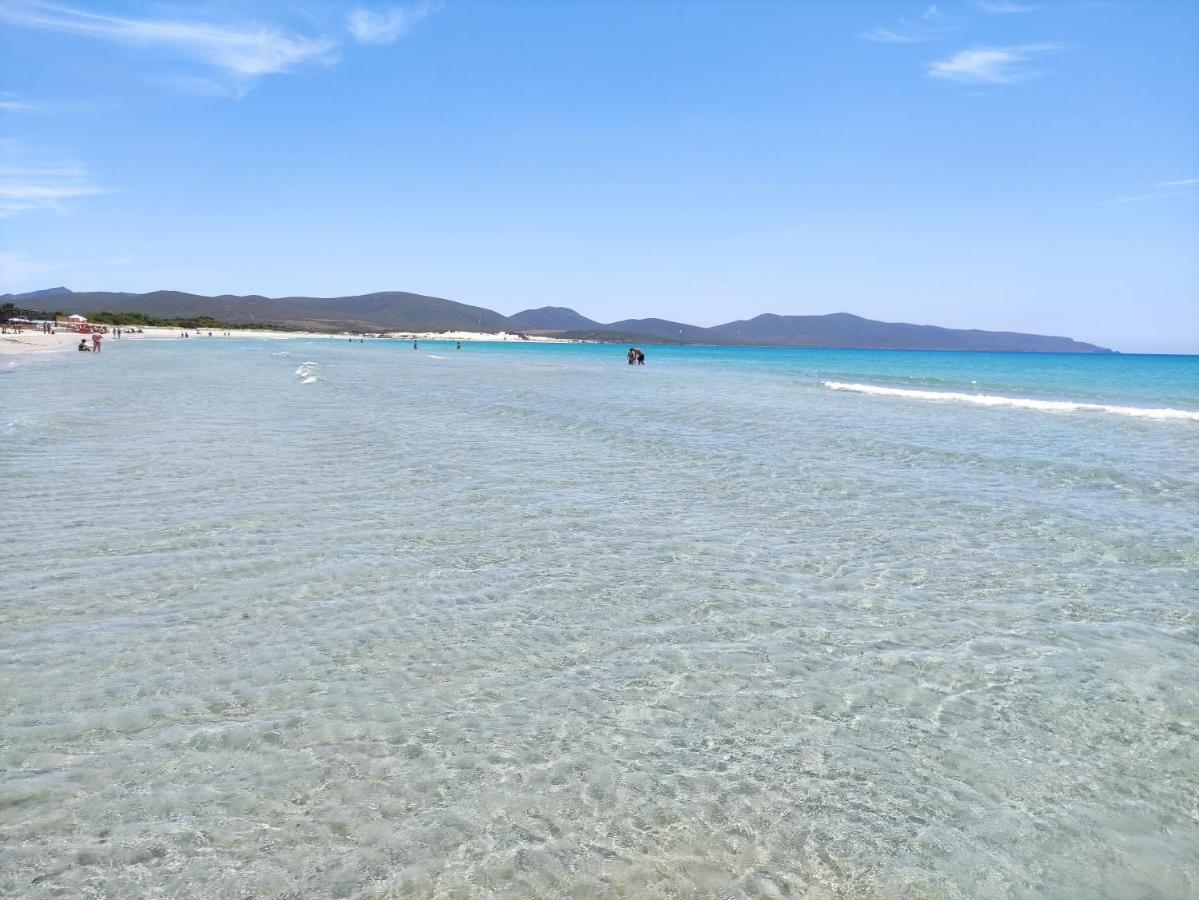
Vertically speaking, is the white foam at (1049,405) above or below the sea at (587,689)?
above

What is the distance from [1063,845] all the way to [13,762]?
259 inches

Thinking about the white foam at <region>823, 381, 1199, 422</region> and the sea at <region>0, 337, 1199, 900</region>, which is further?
the white foam at <region>823, 381, 1199, 422</region>

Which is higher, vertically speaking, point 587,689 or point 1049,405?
point 1049,405

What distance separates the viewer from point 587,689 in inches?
253

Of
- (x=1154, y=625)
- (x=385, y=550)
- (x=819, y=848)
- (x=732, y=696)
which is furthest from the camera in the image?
(x=385, y=550)

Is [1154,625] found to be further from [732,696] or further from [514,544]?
[514,544]

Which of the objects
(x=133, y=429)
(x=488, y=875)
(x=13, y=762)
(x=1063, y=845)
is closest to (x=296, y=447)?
(x=133, y=429)

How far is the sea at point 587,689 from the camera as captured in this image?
4.38 metres

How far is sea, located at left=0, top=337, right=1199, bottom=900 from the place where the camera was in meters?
4.38

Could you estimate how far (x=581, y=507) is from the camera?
13.2m

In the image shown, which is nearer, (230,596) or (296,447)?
(230,596)

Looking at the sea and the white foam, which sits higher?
the white foam

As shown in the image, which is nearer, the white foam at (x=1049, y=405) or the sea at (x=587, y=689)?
the sea at (x=587, y=689)

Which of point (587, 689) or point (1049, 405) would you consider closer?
point (587, 689)
